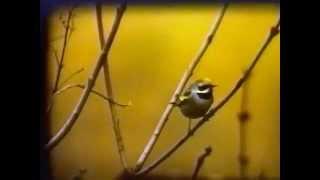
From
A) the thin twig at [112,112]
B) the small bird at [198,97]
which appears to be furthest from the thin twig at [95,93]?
the small bird at [198,97]

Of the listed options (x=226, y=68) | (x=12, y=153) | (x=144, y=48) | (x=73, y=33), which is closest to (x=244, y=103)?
(x=226, y=68)

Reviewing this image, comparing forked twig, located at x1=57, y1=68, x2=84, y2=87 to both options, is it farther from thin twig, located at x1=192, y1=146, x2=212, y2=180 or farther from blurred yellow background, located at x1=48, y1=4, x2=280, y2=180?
thin twig, located at x1=192, y1=146, x2=212, y2=180

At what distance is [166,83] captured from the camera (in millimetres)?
1120

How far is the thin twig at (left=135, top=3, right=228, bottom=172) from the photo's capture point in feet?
3.63

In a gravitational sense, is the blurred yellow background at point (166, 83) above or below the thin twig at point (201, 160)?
above

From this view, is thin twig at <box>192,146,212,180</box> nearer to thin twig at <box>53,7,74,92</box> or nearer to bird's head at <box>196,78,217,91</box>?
bird's head at <box>196,78,217,91</box>

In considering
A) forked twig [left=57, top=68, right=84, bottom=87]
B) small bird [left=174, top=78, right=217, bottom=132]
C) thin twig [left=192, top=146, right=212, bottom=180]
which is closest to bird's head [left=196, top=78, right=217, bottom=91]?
small bird [left=174, top=78, right=217, bottom=132]

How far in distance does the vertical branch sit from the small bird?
6cm

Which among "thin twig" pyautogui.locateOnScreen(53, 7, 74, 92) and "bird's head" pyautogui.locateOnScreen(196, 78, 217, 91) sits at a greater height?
"thin twig" pyautogui.locateOnScreen(53, 7, 74, 92)

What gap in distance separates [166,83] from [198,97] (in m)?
0.07

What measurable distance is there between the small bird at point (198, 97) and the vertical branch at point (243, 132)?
0.19 feet

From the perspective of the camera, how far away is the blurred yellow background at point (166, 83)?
110 cm

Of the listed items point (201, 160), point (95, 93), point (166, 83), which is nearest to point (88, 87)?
point (95, 93)

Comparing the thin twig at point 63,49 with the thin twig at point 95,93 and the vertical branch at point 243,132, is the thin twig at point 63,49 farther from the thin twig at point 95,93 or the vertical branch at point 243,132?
the vertical branch at point 243,132
